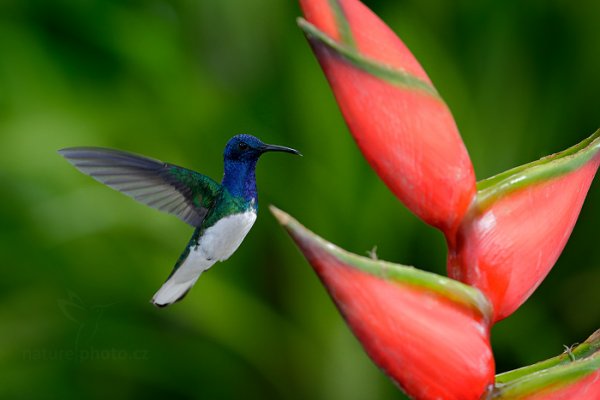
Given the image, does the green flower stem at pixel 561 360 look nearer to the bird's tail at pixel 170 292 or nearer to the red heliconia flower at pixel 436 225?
the red heliconia flower at pixel 436 225

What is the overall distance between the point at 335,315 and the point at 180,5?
52cm

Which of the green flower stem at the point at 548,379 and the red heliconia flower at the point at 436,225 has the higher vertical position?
the red heliconia flower at the point at 436,225

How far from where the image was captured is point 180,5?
123 centimetres

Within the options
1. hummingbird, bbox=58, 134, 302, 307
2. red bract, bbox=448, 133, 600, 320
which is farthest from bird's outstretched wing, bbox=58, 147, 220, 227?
red bract, bbox=448, 133, 600, 320

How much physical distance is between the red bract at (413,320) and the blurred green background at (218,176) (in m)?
0.76

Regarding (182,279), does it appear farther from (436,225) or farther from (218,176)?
(218,176)

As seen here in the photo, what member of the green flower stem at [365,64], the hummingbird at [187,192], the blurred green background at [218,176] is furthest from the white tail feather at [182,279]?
the blurred green background at [218,176]

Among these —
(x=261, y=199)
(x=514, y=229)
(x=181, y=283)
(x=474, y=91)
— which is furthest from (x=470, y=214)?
(x=474, y=91)

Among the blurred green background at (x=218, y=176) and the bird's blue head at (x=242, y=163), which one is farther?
the blurred green background at (x=218, y=176)

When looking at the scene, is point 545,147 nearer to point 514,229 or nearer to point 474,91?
point 474,91

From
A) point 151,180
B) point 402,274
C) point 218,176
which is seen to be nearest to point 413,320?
point 402,274

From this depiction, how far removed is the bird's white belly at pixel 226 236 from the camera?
280 mm

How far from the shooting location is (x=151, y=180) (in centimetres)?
30

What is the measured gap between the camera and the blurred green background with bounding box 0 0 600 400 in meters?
1.06
